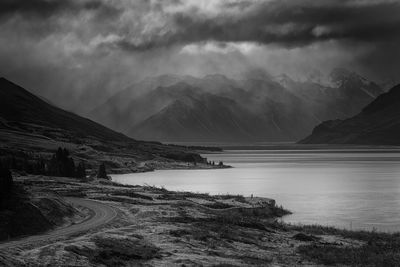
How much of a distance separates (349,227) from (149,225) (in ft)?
121

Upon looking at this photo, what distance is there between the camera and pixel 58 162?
18425 cm

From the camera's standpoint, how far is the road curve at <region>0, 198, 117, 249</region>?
5916 cm

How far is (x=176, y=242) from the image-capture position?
208 feet

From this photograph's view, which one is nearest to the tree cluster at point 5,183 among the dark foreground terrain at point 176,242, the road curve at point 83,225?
the dark foreground terrain at point 176,242

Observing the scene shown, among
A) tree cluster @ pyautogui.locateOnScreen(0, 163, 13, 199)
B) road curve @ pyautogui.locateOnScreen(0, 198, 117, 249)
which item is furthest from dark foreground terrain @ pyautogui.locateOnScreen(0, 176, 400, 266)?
tree cluster @ pyautogui.locateOnScreen(0, 163, 13, 199)

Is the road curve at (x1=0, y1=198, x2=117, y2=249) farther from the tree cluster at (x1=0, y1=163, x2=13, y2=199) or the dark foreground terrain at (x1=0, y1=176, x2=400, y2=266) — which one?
the tree cluster at (x1=0, y1=163, x2=13, y2=199)

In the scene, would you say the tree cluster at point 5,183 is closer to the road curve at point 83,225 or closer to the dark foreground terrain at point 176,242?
the dark foreground terrain at point 176,242

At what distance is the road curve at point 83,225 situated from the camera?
59.2 meters

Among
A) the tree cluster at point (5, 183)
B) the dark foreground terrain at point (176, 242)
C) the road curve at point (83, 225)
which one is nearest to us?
the dark foreground terrain at point (176, 242)

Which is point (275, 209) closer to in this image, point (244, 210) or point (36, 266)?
point (244, 210)

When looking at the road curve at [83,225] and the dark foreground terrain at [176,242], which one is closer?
the dark foreground terrain at [176,242]

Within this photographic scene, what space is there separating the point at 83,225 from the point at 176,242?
557 inches

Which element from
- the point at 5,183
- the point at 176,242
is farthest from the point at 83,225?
the point at 176,242

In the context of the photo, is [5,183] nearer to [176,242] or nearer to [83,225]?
[83,225]
